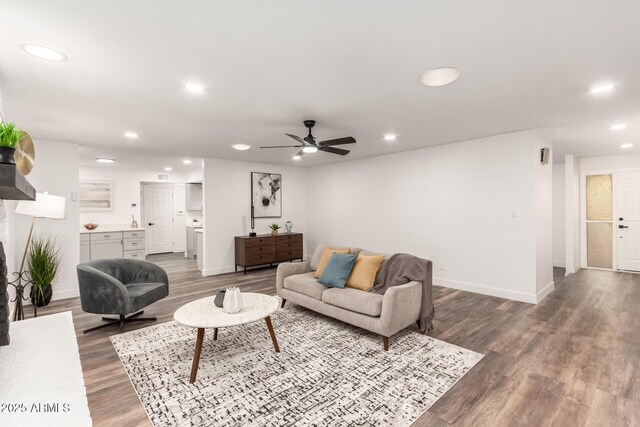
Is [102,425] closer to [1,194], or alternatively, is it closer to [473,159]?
[1,194]

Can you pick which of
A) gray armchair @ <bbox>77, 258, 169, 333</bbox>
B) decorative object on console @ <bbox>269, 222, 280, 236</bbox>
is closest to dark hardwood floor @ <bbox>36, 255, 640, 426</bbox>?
gray armchair @ <bbox>77, 258, 169, 333</bbox>

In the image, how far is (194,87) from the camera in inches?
101

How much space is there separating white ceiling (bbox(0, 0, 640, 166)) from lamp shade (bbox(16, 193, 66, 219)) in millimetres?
927

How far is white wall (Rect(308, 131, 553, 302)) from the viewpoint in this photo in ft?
13.7

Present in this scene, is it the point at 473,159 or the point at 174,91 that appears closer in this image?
the point at 174,91

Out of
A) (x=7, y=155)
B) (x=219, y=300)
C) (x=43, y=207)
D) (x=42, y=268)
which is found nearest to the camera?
(x=7, y=155)

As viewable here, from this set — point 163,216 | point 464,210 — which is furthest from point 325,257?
point 163,216

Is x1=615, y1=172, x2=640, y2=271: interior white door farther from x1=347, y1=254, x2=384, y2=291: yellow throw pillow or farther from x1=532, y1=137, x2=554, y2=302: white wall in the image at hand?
x1=347, y1=254, x2=384, y2=291: yellow throw pillow

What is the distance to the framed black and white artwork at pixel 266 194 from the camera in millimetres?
6770

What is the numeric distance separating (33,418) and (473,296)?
4813mm

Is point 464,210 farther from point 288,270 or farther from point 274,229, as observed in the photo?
point 274,229

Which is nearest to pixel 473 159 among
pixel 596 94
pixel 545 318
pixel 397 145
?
pixel 397 145

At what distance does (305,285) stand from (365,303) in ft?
3.12

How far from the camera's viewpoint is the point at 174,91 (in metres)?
2.66
